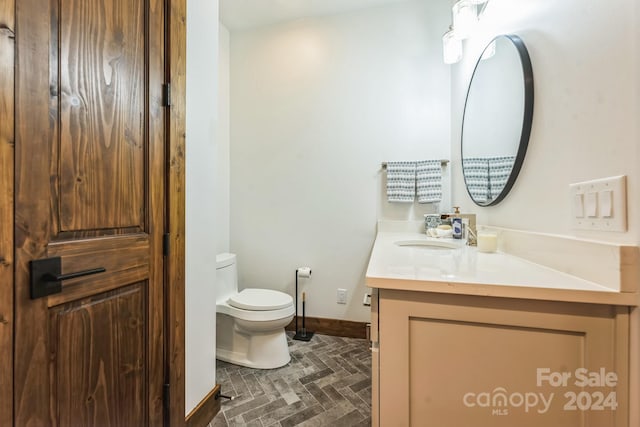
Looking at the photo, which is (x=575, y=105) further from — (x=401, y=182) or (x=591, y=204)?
(x=401, y=182)

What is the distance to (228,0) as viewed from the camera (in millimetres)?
2158

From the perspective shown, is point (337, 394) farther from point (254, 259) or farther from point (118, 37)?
point (118, 37)

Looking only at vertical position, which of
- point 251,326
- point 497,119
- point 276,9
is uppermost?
point 276,9

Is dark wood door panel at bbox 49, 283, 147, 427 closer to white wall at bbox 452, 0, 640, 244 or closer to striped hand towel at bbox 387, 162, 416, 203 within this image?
white wall at bbox 452, 0, 640, 244

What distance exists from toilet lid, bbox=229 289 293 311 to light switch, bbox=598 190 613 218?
1.62 m

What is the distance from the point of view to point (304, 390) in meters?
1.59

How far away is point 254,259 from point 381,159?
4.76ft

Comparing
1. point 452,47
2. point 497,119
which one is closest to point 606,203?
point 497,119

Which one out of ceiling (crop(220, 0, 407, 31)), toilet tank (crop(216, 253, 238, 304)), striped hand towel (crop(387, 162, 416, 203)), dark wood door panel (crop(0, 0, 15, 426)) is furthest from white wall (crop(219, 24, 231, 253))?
dark wood door panel (crop(0, 0, 15, 426))

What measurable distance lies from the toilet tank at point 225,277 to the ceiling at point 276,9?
2.08 metres

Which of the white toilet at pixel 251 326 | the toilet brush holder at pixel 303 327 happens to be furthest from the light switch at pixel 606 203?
the toilet brush holder at pixel 303 327

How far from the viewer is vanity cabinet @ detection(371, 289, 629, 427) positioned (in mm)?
600

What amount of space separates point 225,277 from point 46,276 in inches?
52.2

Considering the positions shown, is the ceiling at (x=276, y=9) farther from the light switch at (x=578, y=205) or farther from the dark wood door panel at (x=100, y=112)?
the light switch at (x=578, y=205)
